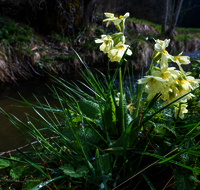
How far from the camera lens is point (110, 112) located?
69cm

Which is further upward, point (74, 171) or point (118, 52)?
point (118, 52)

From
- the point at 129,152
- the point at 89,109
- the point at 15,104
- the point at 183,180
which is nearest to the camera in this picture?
the point at 183,180

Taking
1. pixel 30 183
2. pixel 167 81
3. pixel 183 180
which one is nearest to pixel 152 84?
pixel 167 81

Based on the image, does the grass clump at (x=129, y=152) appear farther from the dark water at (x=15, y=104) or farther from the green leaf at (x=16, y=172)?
the dark water at (x=15, y=104)

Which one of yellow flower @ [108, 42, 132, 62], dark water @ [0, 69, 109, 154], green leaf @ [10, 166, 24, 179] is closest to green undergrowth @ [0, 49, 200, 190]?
green leaf @ [10, 166, 24, 179]

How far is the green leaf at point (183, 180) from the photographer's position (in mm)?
475

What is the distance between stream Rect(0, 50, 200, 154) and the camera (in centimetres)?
126

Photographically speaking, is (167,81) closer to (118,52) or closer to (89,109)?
(118,52)

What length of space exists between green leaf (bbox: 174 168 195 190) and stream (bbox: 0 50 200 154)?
0.75 metres

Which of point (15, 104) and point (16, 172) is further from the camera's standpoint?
point (15, 104)

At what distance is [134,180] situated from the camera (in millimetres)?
586

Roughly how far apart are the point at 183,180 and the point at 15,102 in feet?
7.04

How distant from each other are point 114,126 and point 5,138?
109 cm

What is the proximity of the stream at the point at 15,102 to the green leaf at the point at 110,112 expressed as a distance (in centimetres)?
43
